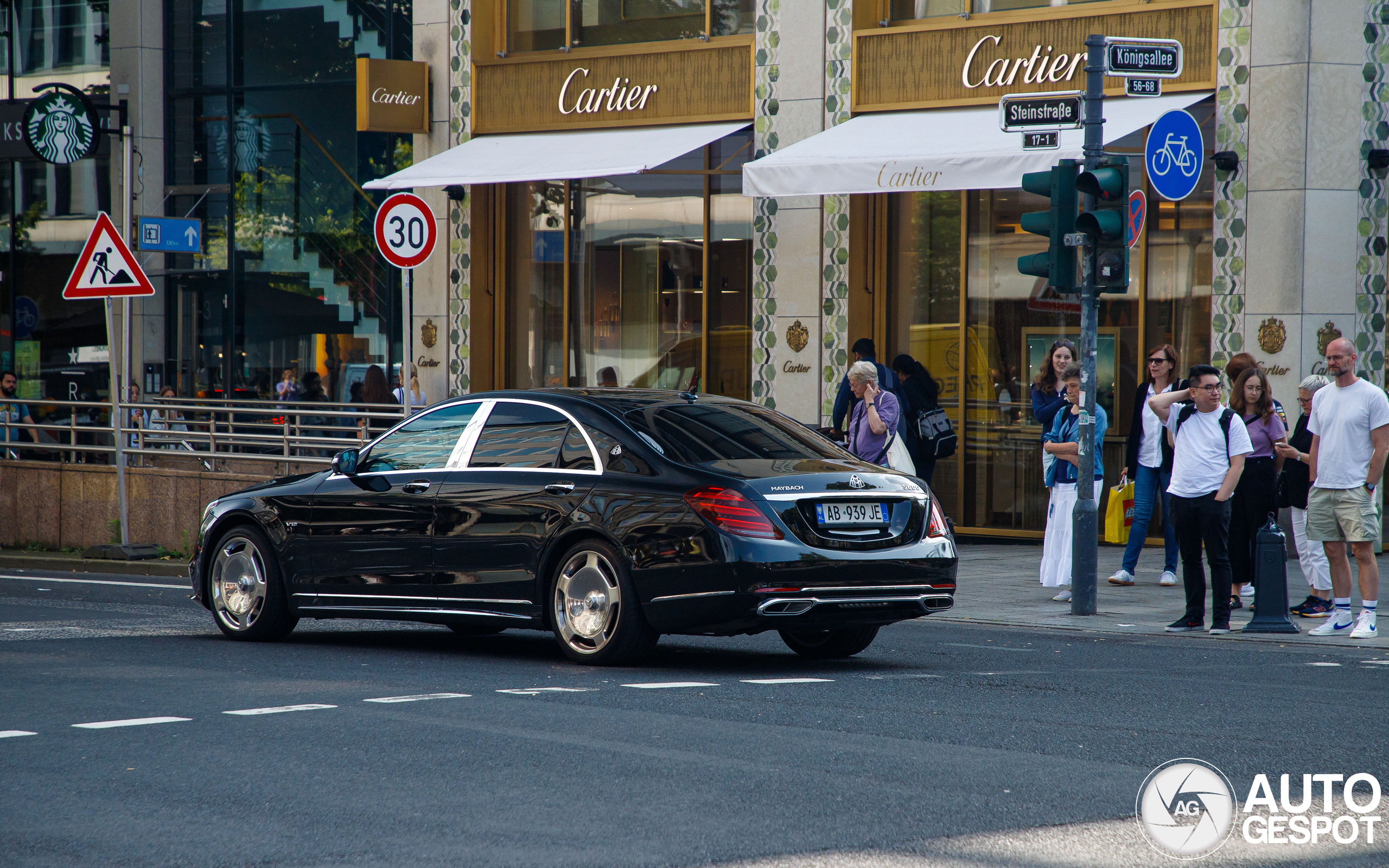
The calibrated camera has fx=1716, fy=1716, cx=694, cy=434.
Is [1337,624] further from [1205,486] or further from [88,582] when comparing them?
[88,582]

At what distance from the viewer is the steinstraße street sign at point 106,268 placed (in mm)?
15984

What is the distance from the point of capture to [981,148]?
1576 cm

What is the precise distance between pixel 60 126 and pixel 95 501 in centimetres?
754

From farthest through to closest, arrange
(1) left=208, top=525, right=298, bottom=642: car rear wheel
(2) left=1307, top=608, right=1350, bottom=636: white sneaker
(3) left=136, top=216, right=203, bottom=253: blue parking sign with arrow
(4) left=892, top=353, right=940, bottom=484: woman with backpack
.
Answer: (3) left=136, top=216, right=203, bottom=253: blue parking sign with arrow, (4) left=892, top=353, right=940, bottom=484: woman with backpack, (2) left=1307, top=608, right=1350, bottom=636: white sneaker, (1) left=208, top=525, right=298, bottom=642: car rear wheel

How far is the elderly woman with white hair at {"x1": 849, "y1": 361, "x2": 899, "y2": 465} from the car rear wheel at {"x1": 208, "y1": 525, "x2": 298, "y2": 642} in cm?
503

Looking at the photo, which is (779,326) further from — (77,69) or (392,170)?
(77,69)

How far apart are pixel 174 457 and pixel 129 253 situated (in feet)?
8.92

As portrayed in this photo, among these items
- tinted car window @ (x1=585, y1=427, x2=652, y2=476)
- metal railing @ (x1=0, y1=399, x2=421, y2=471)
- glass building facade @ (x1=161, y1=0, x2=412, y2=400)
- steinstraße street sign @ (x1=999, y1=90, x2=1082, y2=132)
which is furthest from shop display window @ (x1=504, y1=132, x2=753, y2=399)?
tinted car window @ (x1=585, y1=427, x2=652, y2=476)

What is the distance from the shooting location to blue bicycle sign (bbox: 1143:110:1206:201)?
1511 centimetres

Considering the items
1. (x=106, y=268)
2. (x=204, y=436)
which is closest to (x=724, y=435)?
(x=106, y=268)

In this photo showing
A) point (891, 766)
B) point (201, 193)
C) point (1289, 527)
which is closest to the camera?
point (891, 766)

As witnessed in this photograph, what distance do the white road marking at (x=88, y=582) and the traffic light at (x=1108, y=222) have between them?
25.8 ft

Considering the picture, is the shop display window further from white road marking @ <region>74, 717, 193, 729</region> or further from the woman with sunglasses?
white road marking @ <region>74, 717, 193, 729</region>

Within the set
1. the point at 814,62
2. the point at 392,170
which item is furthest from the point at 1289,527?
the point at 392,170
